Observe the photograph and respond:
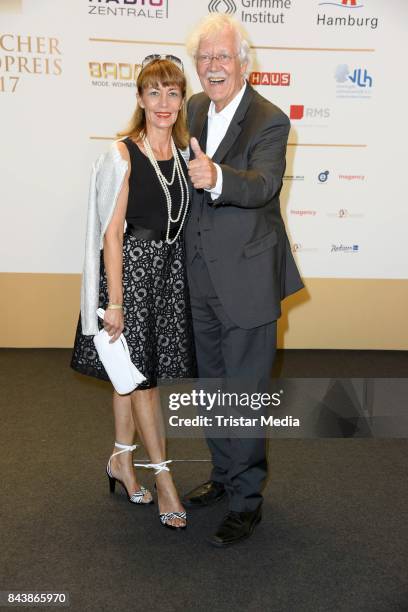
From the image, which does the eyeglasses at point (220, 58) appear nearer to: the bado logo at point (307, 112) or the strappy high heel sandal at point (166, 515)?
the strappy high heel sandal at point (166, 515)

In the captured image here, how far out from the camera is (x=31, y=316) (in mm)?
5059

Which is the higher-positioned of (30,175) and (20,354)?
(30,175)

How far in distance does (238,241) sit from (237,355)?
0.44 metres

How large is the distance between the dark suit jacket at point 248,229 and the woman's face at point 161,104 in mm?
188

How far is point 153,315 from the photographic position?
2.67 metres

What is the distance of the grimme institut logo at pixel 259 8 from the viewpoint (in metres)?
4.65

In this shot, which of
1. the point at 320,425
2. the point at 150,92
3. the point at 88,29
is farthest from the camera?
the point at 88,29

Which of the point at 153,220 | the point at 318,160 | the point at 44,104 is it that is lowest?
the point at 153,220

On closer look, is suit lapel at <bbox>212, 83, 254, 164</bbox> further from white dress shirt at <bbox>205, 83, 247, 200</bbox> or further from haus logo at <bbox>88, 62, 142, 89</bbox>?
haus logo at <bbox>88, 62, 142, 89</bbox>

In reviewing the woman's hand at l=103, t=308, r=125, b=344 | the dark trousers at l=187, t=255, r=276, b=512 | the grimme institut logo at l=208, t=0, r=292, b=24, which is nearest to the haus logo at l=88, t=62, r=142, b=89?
the grimme institut logo at l=208, t=0, r=292, b=24

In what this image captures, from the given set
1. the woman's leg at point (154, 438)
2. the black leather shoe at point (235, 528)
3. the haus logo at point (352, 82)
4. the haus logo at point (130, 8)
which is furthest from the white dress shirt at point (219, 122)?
the haus logo at point (352, 82)

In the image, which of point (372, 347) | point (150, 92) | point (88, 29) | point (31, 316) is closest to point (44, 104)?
point (88, 29)

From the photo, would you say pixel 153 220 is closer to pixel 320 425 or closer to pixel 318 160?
pixel 320 425

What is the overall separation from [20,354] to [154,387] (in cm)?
250
